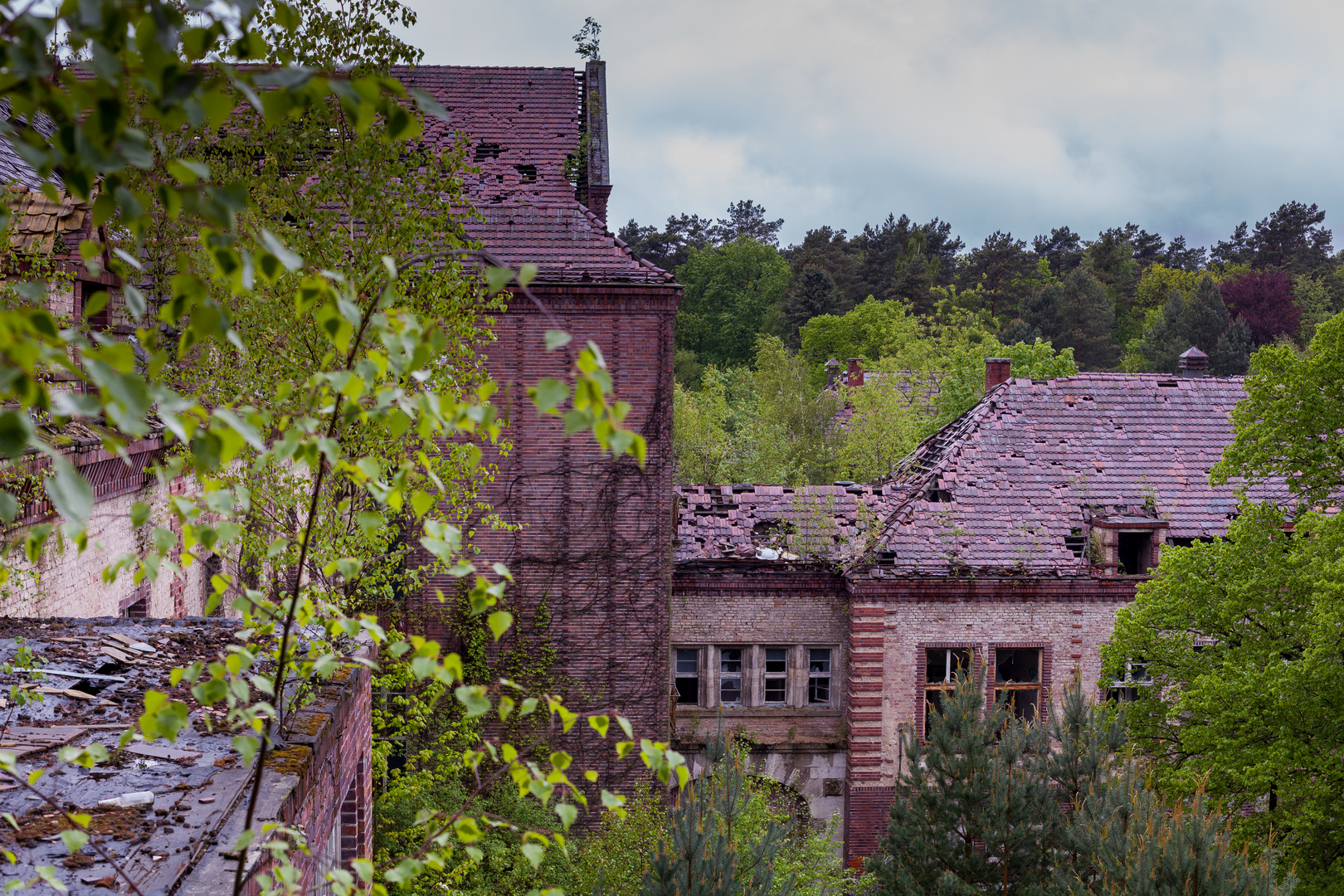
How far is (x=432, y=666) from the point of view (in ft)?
11.0

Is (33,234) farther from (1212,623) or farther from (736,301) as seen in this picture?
(736,301)

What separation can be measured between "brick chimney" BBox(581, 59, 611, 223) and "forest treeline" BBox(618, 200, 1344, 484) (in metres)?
17.7

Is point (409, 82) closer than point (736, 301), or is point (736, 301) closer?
point (409, 82)

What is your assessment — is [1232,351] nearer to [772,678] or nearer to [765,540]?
[765,540]

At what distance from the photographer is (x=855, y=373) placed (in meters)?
50.4

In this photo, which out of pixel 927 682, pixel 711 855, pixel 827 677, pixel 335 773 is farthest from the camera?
pixel 827 677

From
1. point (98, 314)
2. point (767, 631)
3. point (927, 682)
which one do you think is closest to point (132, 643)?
point (98, 314)

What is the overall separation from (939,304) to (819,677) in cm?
5173

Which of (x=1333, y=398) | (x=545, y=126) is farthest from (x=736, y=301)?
(x=1333, y=398)

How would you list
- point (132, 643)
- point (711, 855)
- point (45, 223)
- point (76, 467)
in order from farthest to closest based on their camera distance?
1. point (45, 223)
2. point (711, 855)
3. point (76, 467)
4. point (132, 643)

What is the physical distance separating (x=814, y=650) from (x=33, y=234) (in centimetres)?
1540

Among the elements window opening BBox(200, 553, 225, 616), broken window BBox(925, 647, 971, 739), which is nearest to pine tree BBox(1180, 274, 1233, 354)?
broken window BBox(925, 647, 971, 739)

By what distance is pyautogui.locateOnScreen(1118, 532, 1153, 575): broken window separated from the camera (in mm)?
20641

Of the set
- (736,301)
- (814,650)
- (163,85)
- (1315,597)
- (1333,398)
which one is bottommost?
(814,650)
